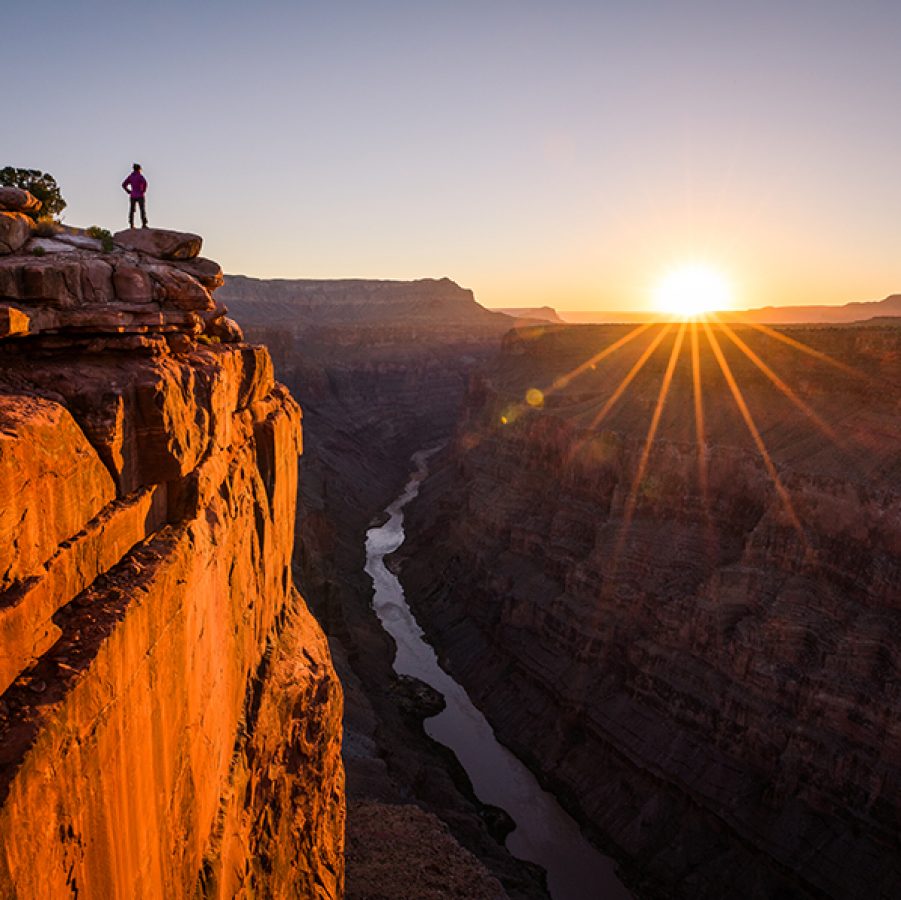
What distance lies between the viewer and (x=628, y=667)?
122 ft

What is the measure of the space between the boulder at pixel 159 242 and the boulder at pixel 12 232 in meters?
2.35

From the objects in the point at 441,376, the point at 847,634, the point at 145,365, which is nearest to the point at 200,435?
the point at 145,365

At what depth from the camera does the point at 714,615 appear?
3419 centimetres

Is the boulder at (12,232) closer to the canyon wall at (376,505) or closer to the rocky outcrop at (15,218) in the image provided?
the rocky outcrop at (15,218)

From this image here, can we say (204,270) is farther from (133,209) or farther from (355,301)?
(355,301)

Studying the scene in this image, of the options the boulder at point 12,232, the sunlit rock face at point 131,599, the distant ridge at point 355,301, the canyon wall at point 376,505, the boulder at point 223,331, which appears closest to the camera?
the sunlit rock face at point 131,599

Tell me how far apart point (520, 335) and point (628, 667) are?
42814 mm

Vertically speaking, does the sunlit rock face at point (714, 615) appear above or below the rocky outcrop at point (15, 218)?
below

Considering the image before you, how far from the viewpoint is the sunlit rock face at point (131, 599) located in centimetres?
620

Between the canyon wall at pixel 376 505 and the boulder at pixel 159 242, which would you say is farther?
the canyon wall at pixel 376 505

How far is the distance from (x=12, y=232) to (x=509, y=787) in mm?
32507

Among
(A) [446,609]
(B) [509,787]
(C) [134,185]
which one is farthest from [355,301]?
(C) [134,185]

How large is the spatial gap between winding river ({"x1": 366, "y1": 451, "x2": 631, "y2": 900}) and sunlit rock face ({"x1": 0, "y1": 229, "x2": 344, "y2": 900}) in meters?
17.4

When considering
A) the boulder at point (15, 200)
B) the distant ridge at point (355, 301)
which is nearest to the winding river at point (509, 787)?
the boulder at point (15, 200)
